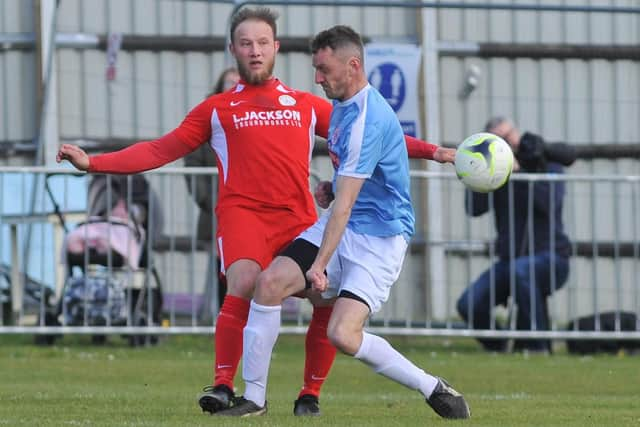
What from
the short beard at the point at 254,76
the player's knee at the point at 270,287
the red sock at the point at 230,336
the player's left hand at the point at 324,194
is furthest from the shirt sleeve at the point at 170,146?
the player's knee at the point at 270,287

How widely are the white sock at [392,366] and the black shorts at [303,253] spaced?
44 centimetres

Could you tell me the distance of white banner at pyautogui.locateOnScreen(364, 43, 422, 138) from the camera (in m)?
15.2

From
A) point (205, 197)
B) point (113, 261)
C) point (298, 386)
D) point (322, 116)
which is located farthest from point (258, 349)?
point (113, 261)

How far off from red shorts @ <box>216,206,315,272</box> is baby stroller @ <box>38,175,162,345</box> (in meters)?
5.37

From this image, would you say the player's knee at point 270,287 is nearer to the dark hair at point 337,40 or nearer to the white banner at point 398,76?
the dark hair at point 337,40

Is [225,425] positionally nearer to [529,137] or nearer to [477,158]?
[477,158]

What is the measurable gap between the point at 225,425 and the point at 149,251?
6752 mm

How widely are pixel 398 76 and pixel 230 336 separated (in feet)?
24.6

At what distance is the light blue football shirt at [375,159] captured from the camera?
7531 mm

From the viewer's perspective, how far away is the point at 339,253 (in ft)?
25.4

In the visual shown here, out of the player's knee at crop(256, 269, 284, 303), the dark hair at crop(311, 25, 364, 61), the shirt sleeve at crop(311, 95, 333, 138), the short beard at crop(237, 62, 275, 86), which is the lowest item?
the player's knee at crop(256, 269, 284, 303)

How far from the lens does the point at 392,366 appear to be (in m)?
7.62

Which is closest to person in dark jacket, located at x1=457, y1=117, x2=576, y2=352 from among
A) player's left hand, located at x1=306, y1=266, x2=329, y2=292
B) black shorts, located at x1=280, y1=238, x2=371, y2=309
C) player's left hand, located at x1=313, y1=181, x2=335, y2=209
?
player's left hand, located at x1=313, y1=181, x2=335, y2=209

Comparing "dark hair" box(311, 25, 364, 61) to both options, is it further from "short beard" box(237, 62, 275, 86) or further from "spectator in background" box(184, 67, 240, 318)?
"spectator in background" box(184, 67, 240, 318)
